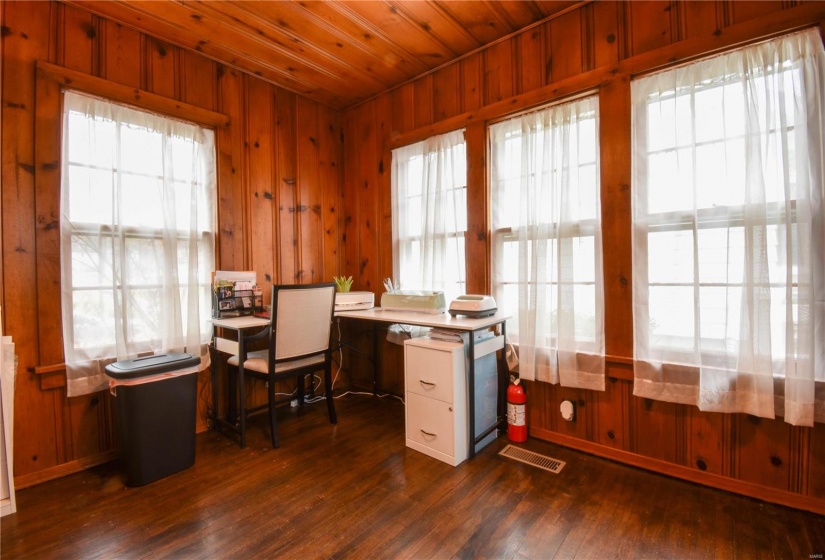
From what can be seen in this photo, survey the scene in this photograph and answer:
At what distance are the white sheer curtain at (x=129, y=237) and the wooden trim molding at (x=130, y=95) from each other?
62 millimetres

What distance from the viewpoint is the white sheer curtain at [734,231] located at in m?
1.62

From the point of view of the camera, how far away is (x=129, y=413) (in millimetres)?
1939

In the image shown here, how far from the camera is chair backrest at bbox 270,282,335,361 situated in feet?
7.56

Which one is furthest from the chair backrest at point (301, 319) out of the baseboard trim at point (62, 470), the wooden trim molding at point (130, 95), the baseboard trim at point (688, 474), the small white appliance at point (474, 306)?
the baseboard trim at point (688, 474)

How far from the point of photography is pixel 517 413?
2.40 meters

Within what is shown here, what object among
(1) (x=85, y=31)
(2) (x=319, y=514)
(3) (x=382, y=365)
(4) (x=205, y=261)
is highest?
(1) (x=85, y=31)

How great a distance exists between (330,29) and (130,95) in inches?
53.2

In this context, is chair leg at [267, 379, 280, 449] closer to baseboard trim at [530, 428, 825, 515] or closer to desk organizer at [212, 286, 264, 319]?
desk organizer at [212, 286, 264, 319]

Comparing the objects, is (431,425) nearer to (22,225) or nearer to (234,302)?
(234,302)

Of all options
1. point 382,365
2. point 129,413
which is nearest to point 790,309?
point 382,365

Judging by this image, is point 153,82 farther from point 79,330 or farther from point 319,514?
point 319,514

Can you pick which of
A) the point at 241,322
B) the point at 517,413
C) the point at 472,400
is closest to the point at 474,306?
the point at 472,400

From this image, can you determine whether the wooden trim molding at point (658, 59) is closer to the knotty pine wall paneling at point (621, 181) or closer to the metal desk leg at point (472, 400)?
the knotty pine wall paneling at point (621, 181)

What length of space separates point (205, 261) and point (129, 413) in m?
1.10
